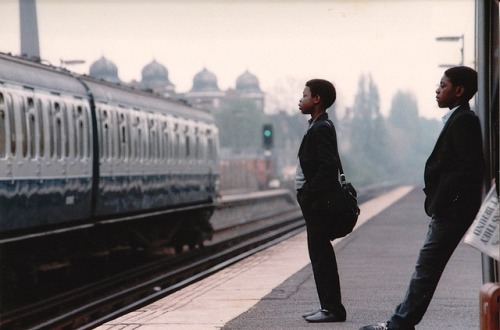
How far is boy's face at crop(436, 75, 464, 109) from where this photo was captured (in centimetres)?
768

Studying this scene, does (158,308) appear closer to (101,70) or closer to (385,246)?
(385,246)

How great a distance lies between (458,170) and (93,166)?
12.6 m

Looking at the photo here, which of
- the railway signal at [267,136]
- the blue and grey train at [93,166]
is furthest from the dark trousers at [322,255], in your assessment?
the railway signal at [267,136]

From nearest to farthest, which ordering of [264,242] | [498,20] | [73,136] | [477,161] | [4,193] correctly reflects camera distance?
[498,20] → [477,161] → [4,193] → [73,136] → [264,242]

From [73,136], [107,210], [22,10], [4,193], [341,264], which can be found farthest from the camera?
[22,10]

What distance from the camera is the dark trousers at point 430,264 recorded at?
7621 millimetres

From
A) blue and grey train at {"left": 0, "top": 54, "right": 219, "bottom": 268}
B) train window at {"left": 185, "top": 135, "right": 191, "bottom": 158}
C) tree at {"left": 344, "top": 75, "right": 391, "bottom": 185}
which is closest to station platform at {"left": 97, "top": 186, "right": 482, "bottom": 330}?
blue and grey train at {"left": 0, "top": 54, "right": 219, "bottom": 268}

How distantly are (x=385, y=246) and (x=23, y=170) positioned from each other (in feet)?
24.3

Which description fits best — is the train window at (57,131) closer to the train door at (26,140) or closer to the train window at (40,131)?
the train window at (40,131)

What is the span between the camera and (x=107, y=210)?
792 inches

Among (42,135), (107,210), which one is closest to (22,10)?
(107,210)

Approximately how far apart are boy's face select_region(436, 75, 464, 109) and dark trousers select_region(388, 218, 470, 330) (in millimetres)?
746

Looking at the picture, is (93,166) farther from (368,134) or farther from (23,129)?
(368,134)

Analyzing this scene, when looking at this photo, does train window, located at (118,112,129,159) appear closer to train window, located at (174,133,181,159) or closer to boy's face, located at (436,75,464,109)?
train window, located at (174,133,181,159)
